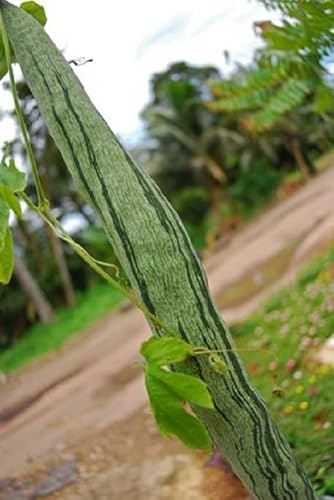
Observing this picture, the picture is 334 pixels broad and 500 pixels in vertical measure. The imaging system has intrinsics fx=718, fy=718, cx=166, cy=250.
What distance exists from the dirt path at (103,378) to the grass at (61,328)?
0.57 m

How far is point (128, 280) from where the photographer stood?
51.2 inches

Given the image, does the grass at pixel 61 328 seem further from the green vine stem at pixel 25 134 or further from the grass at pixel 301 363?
the green vine stem at pixel 25 134

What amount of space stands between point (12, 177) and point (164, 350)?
0.36 m

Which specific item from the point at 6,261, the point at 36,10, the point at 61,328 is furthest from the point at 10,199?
the point at 61,328

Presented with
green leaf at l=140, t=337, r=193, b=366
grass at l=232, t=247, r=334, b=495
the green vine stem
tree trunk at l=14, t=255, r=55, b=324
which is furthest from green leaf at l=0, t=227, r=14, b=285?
→ tree trunk at l=14, t=255, r=55, b=324

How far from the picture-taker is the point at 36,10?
1381 millimetres

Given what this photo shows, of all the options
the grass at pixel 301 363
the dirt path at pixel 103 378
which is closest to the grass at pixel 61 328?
the dirt path at pixel 103 378

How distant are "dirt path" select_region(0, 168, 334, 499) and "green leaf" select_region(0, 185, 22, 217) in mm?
1979

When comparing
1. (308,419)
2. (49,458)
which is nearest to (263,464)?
(308,419)

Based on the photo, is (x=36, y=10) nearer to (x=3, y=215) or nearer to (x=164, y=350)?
(x=3, y=215)

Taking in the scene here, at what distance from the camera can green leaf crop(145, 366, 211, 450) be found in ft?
3.61

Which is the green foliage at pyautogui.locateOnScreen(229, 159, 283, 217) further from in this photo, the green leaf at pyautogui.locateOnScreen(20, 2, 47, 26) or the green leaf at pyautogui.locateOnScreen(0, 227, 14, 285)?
the green leaf at pyautogui.locateOnScreen(0, 227, 14, 285)

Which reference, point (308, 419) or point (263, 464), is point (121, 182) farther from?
point (308, 419)

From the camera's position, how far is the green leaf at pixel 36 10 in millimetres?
1365
